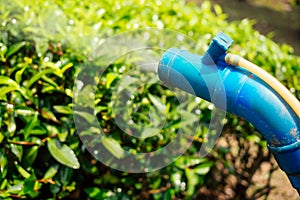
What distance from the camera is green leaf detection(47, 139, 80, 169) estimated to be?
191 centimetres

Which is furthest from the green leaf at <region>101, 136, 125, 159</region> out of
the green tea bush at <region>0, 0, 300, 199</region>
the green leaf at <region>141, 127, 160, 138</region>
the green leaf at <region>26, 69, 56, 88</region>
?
the green leaf at <region>26, 69, 56, 88</region>

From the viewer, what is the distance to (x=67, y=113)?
202 centimetres

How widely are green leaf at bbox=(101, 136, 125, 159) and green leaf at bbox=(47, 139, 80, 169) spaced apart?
138 mm

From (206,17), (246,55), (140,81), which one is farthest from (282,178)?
(140,81)

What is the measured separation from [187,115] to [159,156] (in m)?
0.23

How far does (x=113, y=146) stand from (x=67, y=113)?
25 centimetres

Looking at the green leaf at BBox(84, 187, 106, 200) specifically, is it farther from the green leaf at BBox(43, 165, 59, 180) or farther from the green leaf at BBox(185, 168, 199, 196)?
the green leaf at BBox(185, 168, 199, 196)

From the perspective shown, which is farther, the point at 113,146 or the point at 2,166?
the point at 113,146

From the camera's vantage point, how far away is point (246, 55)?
2.62 m

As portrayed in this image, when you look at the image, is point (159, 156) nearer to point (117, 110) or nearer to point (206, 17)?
point (117, 110)

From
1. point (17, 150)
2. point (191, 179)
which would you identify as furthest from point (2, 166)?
point (191, 179)

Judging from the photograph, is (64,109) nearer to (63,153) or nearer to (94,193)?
(63,153)

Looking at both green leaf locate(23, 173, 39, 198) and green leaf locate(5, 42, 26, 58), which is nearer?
green leaf locate(23, 173, 39, 198)

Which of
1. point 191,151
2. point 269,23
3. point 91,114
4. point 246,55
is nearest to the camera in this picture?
point 91,114
